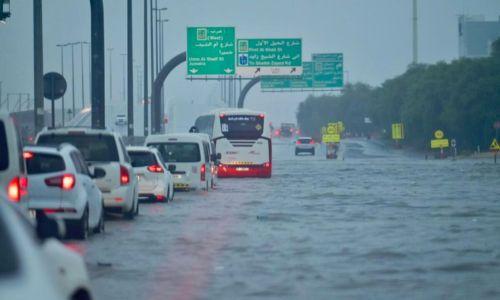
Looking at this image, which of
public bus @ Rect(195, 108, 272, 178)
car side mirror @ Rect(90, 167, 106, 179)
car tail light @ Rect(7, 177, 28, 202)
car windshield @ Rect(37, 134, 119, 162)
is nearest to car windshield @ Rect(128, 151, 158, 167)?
car windshield @ Rect(37, 134, 119, 162)

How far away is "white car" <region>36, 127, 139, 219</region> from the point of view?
2291cm

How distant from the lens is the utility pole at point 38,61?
2962cm

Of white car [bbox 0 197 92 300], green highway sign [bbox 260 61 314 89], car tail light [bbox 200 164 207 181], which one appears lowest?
car tail light [bbox 200 164 207 181]

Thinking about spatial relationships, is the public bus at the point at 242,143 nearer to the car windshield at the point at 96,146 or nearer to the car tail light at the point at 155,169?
the car tail light at the point at 155,169

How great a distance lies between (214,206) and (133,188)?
5.73 metres

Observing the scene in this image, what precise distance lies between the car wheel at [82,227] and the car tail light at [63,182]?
55 cm

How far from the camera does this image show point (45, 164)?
1867 cm

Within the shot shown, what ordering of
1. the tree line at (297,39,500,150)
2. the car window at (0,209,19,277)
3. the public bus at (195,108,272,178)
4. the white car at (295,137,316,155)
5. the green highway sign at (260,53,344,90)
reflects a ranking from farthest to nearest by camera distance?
the white car at (295,137,316,155) → the tree line at (297,39,500,150) → the green highway sign at (260,53,344,90) → the public bus at (195,108,272,178) → the car window at (0,209,19,277)

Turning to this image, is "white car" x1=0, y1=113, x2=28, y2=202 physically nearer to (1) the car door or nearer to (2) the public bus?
(1) the car door

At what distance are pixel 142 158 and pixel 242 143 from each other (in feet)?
77.2

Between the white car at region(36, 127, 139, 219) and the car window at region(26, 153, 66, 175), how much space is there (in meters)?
4.05

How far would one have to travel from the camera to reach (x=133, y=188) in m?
24.3

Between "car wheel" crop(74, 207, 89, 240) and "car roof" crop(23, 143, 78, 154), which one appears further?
"car wheel" crop(74, 207, 89, 240)

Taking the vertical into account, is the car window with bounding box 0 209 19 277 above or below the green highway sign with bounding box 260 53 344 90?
below
